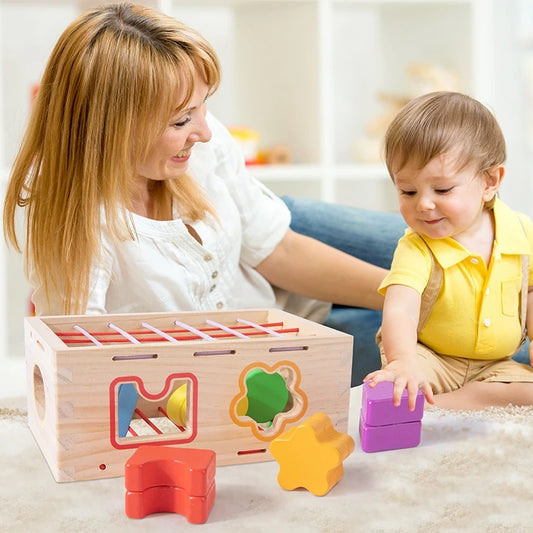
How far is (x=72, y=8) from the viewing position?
2.52m

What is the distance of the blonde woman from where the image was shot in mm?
1171

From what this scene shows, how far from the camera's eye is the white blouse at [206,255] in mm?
1292

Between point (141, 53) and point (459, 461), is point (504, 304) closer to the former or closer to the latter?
point (459, 461)

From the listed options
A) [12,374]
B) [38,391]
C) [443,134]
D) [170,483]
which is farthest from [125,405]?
[12,374]

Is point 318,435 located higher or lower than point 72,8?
lower

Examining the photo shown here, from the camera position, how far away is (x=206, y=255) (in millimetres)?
1371

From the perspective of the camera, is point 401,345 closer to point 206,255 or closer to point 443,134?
point 443,134

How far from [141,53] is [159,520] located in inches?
25.5

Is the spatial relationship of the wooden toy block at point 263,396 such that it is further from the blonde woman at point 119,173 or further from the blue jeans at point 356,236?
the blue jeans at point 356,236

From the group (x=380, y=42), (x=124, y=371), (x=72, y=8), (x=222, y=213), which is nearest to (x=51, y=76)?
(x=222, y=213)

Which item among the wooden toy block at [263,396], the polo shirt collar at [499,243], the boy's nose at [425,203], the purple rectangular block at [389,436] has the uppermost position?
the boy's nose at [425,203]

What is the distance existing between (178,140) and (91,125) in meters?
0.12

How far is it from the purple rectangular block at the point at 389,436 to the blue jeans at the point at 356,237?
0.57 metres

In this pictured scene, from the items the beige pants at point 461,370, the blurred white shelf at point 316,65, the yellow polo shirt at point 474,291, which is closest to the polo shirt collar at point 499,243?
the yellow polo shirt at point 474,291
